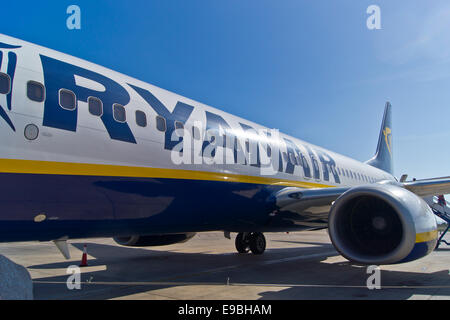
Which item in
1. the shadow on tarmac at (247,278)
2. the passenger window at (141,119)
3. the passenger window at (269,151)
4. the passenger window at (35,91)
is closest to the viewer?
the passenger window at (35,91)

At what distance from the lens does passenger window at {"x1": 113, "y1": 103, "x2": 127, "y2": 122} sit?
5231 mm

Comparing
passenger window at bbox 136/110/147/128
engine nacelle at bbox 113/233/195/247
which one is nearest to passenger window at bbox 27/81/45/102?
passenger window at bbox 136/110/147/128

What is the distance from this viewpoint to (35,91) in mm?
4324

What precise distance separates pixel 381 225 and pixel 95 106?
16.6ft

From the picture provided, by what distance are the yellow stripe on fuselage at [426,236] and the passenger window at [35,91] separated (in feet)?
17.3

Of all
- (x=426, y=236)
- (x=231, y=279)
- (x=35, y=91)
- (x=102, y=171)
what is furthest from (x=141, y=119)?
(x=426, y=236)

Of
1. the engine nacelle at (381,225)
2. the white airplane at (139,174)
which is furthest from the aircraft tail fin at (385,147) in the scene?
the engine nacelle at (381,225)

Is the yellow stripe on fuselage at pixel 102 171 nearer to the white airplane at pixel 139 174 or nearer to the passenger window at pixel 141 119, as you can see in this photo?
the white airplane at pixel 139 174

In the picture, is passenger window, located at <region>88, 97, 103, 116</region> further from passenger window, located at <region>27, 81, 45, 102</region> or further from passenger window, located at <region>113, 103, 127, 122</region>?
passenger window, located at <region>27, 81, 45, 102</region>

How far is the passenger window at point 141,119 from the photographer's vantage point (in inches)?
219

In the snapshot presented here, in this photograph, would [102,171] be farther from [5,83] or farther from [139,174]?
[5,83]

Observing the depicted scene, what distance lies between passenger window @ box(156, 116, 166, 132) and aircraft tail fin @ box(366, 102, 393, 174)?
56.4 feet

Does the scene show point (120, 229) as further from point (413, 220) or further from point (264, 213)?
point (413, 220)

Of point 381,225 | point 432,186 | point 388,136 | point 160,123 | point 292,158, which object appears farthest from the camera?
point 388,136
